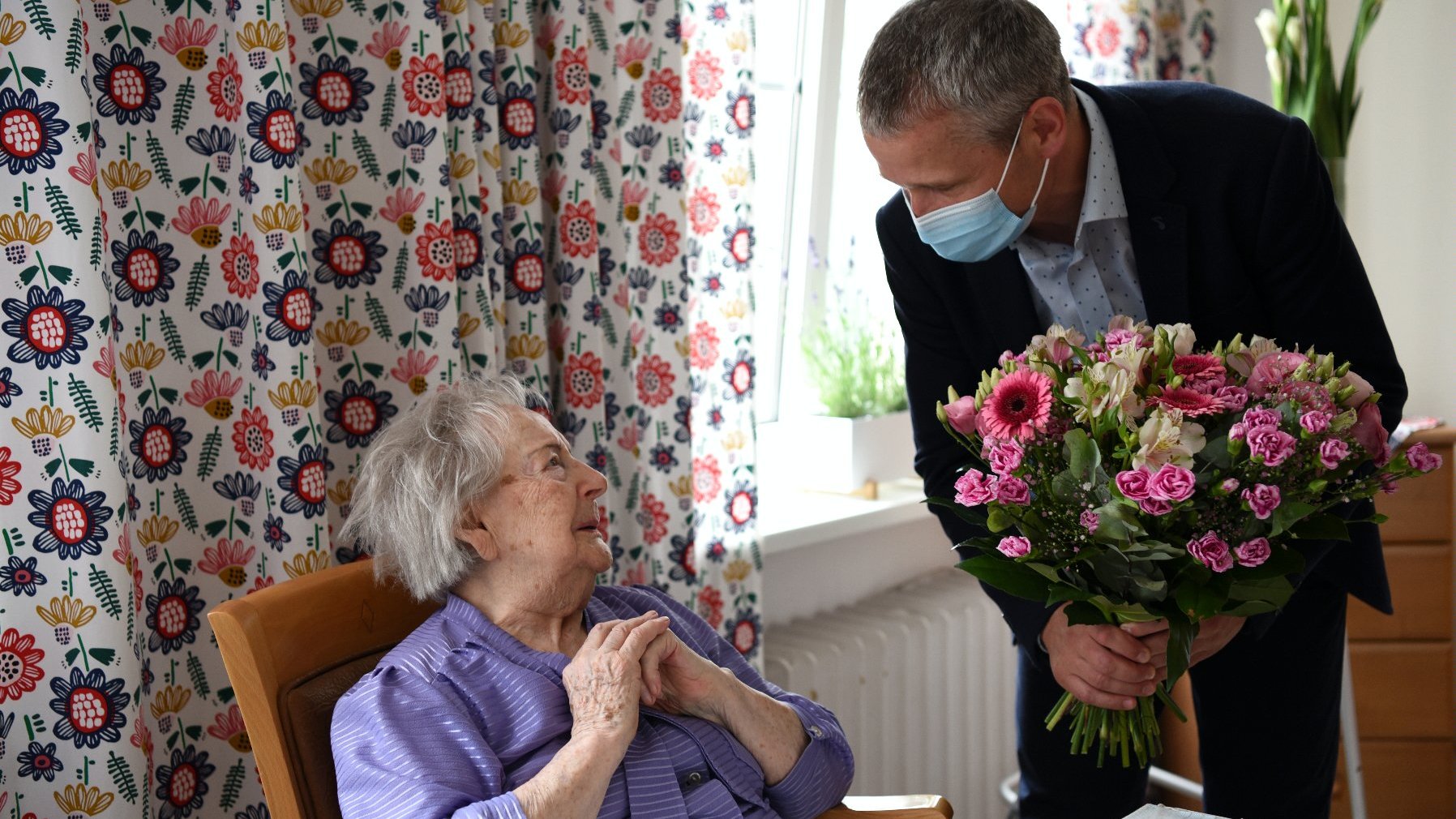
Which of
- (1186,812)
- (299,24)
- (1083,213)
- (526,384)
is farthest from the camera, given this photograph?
(526,384)

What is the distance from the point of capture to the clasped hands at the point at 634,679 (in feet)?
4.86

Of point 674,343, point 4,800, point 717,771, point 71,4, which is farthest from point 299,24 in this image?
point 717,771

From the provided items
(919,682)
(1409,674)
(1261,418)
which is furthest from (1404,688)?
(1261,418)

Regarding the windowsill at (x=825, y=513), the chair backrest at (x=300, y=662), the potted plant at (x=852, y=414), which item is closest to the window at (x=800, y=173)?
the potted plant at (x=852, y=414)

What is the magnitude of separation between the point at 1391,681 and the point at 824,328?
6.00ft

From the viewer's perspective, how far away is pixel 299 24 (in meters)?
1.89

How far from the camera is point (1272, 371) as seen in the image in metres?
1.28

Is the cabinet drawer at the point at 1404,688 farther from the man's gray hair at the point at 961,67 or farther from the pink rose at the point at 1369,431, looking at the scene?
the man's gray hair at the point at 961,67

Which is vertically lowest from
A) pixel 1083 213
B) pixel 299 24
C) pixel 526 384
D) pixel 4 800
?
pixel 4 800

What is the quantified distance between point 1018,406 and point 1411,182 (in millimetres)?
2988

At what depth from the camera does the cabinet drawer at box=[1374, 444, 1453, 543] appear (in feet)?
10.1

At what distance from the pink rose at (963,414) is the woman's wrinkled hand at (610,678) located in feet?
1.56

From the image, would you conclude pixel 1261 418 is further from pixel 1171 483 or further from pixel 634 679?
pixel 634 679

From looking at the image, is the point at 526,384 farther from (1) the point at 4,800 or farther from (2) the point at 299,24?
(1) the point at 4,800
